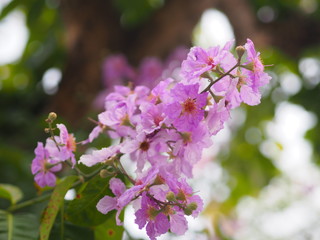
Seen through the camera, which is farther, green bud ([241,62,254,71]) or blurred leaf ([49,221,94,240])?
blurred leaf ([49,221,94,240])

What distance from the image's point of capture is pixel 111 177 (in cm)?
66

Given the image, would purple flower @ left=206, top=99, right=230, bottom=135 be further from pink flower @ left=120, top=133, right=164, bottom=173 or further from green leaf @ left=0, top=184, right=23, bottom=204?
green leaf @ left=0, top=184, right=23, bottom=204

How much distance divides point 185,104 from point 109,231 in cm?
29

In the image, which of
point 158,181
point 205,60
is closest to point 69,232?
point 158,181

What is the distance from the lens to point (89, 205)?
68 cm

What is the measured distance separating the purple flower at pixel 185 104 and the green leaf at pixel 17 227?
1.12 feet

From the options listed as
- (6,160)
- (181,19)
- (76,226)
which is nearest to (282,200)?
(181,19)

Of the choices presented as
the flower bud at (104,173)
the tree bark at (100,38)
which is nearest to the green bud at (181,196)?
the flower bud at (104,173)

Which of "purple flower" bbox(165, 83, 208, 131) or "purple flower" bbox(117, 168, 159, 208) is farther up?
"purple flower" bbox(165, 83, 208, 131)

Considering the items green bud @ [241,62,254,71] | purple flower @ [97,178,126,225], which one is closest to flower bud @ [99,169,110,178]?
purple flower @ [97,178,126,225]

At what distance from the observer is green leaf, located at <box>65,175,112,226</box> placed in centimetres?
67

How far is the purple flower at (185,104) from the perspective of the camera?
598mm

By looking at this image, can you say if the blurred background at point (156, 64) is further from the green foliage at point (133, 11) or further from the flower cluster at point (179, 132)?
the flower cluster at point (179, 132)

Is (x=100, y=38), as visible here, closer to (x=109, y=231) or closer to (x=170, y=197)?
(x=109, y=231)
